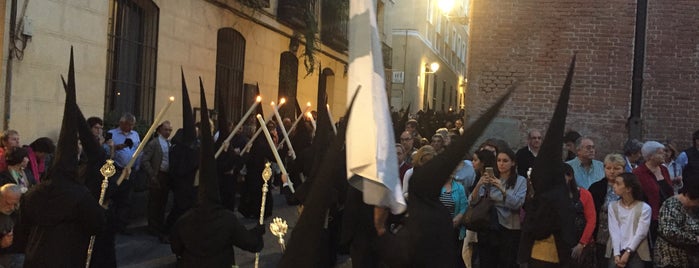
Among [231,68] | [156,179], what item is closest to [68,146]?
[156,179]

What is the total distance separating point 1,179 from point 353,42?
11.4 ft

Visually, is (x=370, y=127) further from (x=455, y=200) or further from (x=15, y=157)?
(x=15, y=157)

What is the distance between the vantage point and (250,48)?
17.1 m

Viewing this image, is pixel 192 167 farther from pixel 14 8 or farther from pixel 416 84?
pixel 416 84

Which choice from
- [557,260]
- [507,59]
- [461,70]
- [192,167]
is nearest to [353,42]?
[557,260]

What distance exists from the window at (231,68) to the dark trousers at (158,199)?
628 centimetres

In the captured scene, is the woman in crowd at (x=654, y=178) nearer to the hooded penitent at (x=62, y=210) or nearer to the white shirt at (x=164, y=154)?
the hooded penitent at (x=62, y=210)

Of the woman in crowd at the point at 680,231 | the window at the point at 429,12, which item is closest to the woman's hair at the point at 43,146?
the woman in crowd at the point at 680,231

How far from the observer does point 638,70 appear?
40.8ft

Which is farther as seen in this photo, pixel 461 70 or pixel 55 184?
pixel 461 70

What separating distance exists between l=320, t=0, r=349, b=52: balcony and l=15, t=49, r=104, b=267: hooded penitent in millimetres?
15073

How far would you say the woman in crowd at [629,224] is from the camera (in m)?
6.49

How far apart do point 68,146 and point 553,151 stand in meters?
3.58

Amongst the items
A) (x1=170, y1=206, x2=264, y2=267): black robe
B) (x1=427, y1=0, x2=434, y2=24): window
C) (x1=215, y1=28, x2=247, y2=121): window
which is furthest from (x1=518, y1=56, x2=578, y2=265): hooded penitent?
(x1=427, y1=0, x2=434, y2=24): window
